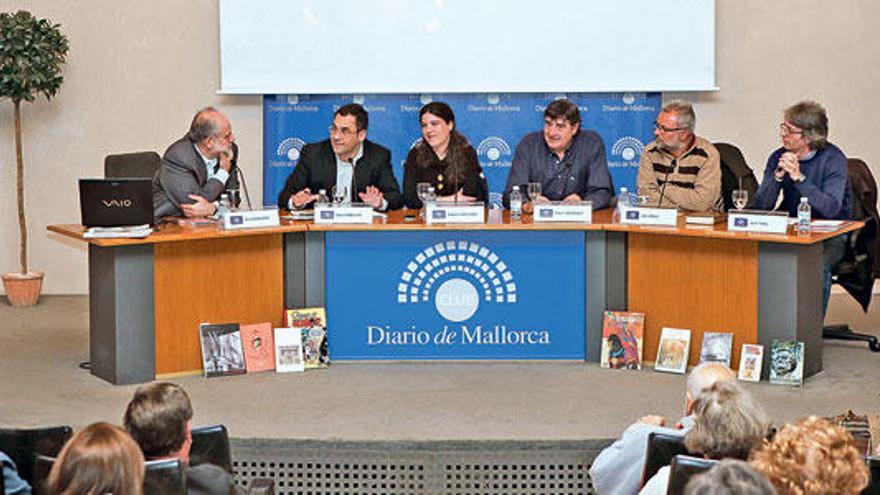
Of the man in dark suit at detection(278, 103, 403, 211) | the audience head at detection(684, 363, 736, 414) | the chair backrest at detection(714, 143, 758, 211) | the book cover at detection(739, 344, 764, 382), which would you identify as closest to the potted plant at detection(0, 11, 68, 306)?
the man in dark suit at detection(278, 103, 403, 211)

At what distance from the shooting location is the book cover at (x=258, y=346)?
6867 millimetres

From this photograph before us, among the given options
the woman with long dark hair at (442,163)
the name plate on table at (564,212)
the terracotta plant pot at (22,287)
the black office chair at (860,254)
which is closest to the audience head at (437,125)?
the woman with long dark hair at (442,163)

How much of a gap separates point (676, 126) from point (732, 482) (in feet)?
15.0

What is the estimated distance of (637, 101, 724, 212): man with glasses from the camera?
23.7 ft

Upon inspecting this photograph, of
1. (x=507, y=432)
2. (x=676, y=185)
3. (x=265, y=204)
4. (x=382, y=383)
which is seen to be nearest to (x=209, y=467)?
(x=507, y=432)

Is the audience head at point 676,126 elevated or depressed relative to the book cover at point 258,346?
elevated

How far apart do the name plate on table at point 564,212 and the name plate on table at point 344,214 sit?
82 centimetres

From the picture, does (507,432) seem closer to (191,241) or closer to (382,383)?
(382,383)

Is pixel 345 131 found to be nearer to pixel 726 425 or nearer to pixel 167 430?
pixel 167 430

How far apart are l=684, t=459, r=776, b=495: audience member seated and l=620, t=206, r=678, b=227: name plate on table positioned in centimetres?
396

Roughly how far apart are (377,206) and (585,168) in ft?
3.76

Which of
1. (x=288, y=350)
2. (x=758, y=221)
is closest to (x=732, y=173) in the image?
(x=758, y=221)

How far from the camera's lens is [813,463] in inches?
124

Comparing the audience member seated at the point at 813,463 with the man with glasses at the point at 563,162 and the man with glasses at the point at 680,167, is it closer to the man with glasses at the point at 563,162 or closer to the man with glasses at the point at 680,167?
the man with glasses at the point at 680,167
